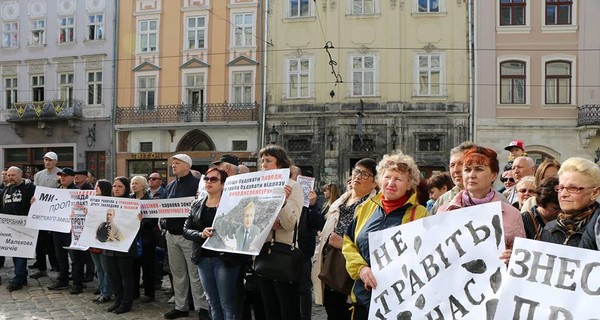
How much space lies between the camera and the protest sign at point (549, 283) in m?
2.86

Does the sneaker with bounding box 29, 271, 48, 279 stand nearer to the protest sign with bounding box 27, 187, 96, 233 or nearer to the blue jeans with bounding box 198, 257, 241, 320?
the protest sign with bounding box 27, 187, 96, 233

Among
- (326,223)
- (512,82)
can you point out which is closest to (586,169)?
(326,223)

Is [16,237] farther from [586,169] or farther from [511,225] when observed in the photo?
[586,169]

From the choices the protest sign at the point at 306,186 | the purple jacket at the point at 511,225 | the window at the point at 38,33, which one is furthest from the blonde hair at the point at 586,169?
the window at the point at 38,33

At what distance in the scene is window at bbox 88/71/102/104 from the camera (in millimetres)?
28219

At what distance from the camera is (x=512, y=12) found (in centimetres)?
2395

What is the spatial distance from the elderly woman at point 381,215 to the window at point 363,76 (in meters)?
21.2

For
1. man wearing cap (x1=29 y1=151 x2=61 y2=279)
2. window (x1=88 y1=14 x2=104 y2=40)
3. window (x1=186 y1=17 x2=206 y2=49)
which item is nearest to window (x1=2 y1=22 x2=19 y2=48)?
window (x1=88 y1=14 x2=104 y2=40)

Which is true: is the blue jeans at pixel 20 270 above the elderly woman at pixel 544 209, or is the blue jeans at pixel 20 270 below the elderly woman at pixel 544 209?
below

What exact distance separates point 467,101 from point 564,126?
4108 millimetres

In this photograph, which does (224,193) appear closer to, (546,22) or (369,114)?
(369,114)

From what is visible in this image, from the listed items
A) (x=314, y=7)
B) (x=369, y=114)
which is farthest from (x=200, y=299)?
(x=314, y=7)

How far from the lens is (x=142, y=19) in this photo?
27734 mm

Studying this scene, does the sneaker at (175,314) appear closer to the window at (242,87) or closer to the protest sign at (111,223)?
the protest sign at (111,223)
